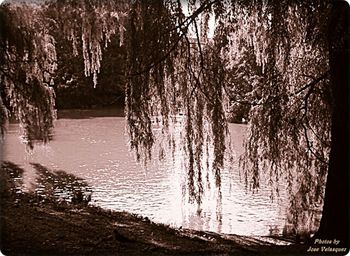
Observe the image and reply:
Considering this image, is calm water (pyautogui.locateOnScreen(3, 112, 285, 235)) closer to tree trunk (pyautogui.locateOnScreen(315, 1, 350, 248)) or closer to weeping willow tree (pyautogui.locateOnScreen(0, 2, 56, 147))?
weeping willow tree (pyautogui.locateOnScreen(0, 2, 56, 147))

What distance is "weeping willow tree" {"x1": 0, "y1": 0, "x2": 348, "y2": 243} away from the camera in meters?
3.11

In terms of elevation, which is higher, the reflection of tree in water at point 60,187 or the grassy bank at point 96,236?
the reflection of tree in water at point 60,187

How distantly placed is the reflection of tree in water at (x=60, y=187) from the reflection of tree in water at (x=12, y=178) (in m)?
0.15

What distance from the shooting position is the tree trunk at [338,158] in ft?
10.1

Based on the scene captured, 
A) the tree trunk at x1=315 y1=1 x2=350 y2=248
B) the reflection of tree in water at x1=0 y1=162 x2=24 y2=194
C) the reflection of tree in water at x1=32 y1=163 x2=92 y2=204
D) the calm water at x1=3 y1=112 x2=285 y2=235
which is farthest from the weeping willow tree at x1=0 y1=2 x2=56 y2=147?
the tree trunk at x1=315 y1=1 x2=350 y2=248

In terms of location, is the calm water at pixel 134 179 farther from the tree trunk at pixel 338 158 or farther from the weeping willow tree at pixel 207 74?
the tree trunk at pixel 338 158

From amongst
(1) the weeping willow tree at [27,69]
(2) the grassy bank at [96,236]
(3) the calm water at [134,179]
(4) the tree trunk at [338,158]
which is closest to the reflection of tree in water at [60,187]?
(3) the calm water at [134,179]

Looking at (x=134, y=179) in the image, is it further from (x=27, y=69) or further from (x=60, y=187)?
(x=27, y=69)

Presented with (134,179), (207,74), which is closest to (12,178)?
(134,179)

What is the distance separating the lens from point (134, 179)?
14.1 feet

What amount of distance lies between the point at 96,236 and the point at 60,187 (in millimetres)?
1439

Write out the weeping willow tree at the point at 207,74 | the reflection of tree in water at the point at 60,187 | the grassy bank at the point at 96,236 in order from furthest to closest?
the reflection of tree in water at the point at 60,187 → the weeping willow tree at the point at 207,74 → the grassy bank at the point at 96,236

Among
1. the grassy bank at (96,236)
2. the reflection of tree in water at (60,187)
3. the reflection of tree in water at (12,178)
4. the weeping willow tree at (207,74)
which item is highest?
the weeping willow tree at (207,74)

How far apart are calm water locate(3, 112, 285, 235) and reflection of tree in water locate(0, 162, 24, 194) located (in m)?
0.06
